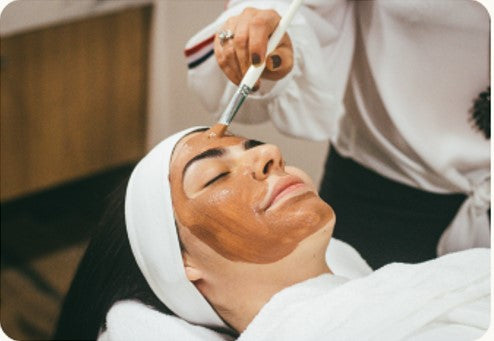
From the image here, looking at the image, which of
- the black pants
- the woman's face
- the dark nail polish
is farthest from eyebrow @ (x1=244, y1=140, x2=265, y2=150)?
the black pants

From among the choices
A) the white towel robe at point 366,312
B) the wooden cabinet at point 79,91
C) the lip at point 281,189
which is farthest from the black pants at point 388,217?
the wooden cabinet at point 79,91

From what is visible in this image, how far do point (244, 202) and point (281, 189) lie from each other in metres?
0.04

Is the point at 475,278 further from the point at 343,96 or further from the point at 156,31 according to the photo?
the point at 156,31

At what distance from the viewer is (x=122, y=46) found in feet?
4.09

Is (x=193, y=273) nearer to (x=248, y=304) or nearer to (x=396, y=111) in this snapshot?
(x=248, y=304)

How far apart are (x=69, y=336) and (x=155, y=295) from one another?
165 mm

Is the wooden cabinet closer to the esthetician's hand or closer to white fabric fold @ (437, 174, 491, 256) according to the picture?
the esthetician's hand

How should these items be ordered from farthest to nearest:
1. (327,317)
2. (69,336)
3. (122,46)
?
(122,46), (69,336), (327,317)

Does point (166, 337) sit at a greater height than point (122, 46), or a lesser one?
lesser

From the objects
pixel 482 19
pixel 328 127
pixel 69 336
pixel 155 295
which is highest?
pixel 482 19

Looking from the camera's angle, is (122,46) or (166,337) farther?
(122,46)

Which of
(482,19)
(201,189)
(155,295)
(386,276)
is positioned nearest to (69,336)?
(155,295)

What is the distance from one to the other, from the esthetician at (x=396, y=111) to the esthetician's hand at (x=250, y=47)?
0.04m

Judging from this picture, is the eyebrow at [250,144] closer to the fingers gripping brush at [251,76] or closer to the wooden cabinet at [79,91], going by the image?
the fingers gripping brush at [251,76]
